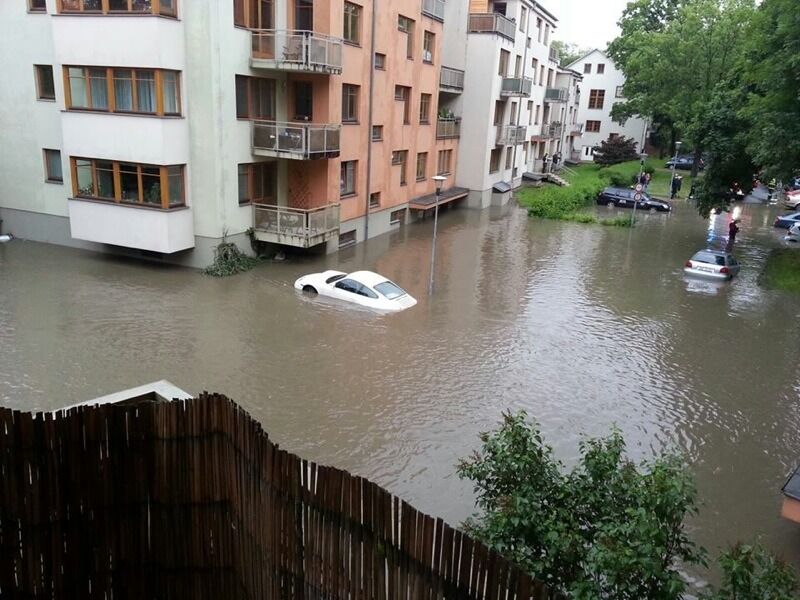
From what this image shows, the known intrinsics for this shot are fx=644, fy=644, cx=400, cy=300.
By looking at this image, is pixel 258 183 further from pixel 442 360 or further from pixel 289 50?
pixel 442 360

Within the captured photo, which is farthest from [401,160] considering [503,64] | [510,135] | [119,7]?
[119,7]

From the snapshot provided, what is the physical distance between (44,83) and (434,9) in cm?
1874

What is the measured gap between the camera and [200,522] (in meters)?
5.67

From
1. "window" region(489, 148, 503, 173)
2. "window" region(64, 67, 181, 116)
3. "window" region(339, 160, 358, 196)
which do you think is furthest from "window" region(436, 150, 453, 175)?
"window" region(64, 67, 181, 116)

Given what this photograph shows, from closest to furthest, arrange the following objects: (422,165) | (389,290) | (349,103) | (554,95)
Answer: (389,290) < (349,103) < (422,165) < (554,95)

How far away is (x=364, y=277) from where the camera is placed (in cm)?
2027

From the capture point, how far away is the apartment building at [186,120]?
20453 millimetres

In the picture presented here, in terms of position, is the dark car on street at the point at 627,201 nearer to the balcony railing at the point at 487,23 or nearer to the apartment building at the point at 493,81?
the apartment building at the point at 493,81

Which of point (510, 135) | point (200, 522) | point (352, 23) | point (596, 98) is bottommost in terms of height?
point (200, 522)

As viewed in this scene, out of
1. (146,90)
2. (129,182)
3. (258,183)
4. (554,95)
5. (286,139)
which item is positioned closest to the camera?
(146,90)

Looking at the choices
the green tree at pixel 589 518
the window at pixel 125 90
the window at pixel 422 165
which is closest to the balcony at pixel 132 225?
the window at pixel 125 90

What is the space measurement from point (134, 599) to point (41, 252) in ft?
71.9

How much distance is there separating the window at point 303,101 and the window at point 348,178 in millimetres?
2697

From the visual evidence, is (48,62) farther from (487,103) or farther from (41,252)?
(487,103)
